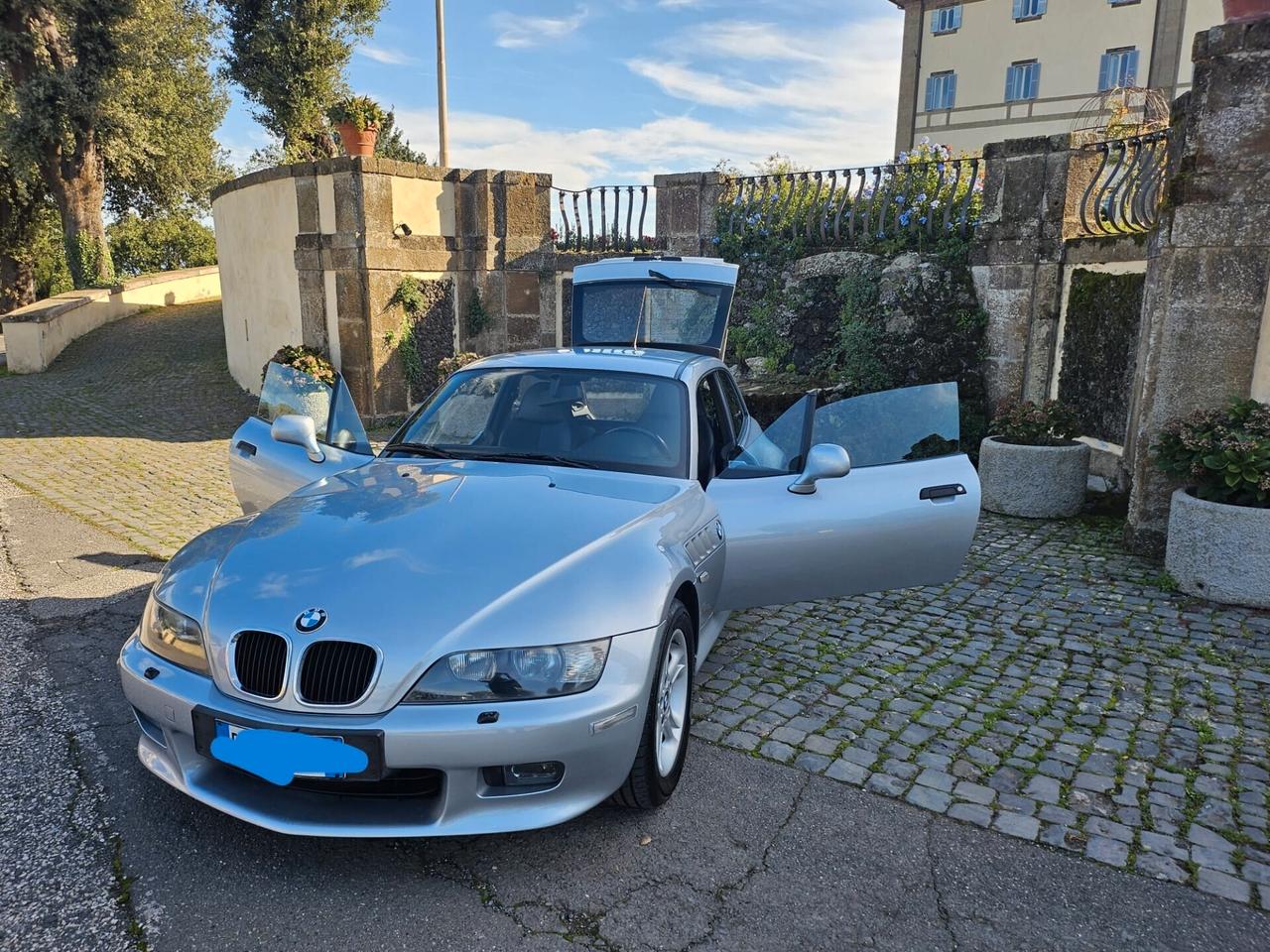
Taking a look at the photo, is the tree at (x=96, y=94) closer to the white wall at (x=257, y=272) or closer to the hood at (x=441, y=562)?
the white wall at (x=257, y=272)

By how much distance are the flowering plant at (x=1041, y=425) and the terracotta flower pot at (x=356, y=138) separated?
884 centimetres

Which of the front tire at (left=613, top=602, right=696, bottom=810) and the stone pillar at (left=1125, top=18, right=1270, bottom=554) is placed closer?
the front tire at (left=613, top=602, right=696, bottom=810)

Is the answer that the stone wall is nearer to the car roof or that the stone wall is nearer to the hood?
the car roof

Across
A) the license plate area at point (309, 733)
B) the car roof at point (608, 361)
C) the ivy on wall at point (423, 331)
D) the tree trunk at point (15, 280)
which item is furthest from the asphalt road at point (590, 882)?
the tree trunk at point (15, 280)

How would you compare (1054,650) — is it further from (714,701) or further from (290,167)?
(290,167)

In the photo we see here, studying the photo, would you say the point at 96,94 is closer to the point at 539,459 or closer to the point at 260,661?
the point at 539,459

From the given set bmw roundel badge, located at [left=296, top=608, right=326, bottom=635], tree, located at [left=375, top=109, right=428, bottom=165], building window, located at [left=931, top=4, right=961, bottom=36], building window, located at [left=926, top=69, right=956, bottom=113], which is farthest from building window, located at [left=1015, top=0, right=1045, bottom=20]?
bmw roundel badge, located at [left=296, top=608, right=326, bottom=635]

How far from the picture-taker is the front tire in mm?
2848

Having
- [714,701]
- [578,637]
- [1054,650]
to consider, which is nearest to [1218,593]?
[1054,650]

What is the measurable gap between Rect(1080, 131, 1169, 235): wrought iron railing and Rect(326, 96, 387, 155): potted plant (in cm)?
872

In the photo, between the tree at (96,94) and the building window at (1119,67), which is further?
the building window at (1119,67)

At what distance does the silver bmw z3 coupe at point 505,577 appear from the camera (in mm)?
2461

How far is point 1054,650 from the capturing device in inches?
186

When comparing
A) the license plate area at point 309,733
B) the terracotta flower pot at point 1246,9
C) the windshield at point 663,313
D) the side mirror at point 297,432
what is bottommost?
the license plate area at point 309,733
